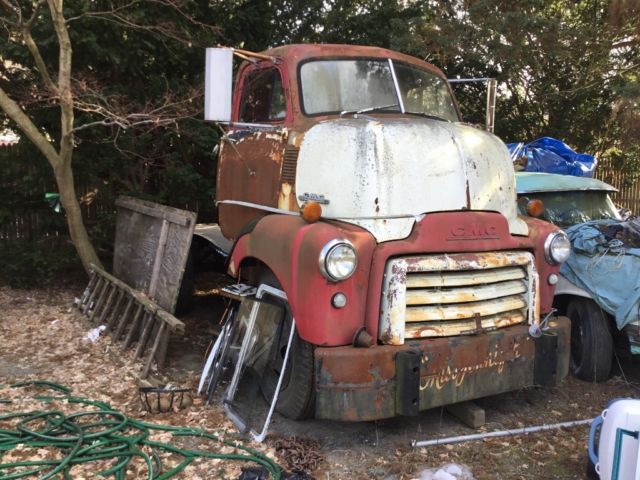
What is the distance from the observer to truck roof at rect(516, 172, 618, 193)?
6027mm

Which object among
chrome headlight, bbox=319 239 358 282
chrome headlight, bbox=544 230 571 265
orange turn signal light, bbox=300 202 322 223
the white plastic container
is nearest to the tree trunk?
orange turn signal light, bbox=300 202 322 223

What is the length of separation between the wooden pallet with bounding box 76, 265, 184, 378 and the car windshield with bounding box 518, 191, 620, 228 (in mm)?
3834

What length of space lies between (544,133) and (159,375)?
9.33m

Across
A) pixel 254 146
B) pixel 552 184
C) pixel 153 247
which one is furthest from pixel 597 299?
pixel 153 247

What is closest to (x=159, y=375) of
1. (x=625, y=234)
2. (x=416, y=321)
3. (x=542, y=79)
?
(x=416, y=321)

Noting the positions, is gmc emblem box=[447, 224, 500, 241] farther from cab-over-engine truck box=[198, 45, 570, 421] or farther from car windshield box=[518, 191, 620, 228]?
car windshield box=[518, 191, 620, 228]

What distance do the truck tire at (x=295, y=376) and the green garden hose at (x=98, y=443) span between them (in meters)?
0.40

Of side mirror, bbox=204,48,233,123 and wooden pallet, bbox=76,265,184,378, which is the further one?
wooden pallet, bbox=76,265,184,378

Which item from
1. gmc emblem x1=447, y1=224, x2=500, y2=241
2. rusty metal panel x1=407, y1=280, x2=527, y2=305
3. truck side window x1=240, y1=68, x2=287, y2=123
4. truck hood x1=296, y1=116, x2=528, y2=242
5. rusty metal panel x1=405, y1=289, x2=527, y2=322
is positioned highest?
truck side window x1=240, y1=68, x2=287, y2=123

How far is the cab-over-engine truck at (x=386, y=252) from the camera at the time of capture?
3451 mm

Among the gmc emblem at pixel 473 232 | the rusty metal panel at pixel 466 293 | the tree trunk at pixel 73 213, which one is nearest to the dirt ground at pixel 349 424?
the rusty metal panel at pixel 466 293

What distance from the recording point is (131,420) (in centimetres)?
401

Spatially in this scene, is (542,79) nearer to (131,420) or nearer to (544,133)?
(544,133)

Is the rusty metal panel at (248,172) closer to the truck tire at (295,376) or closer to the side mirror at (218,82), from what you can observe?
the side mirror at (218,82)
